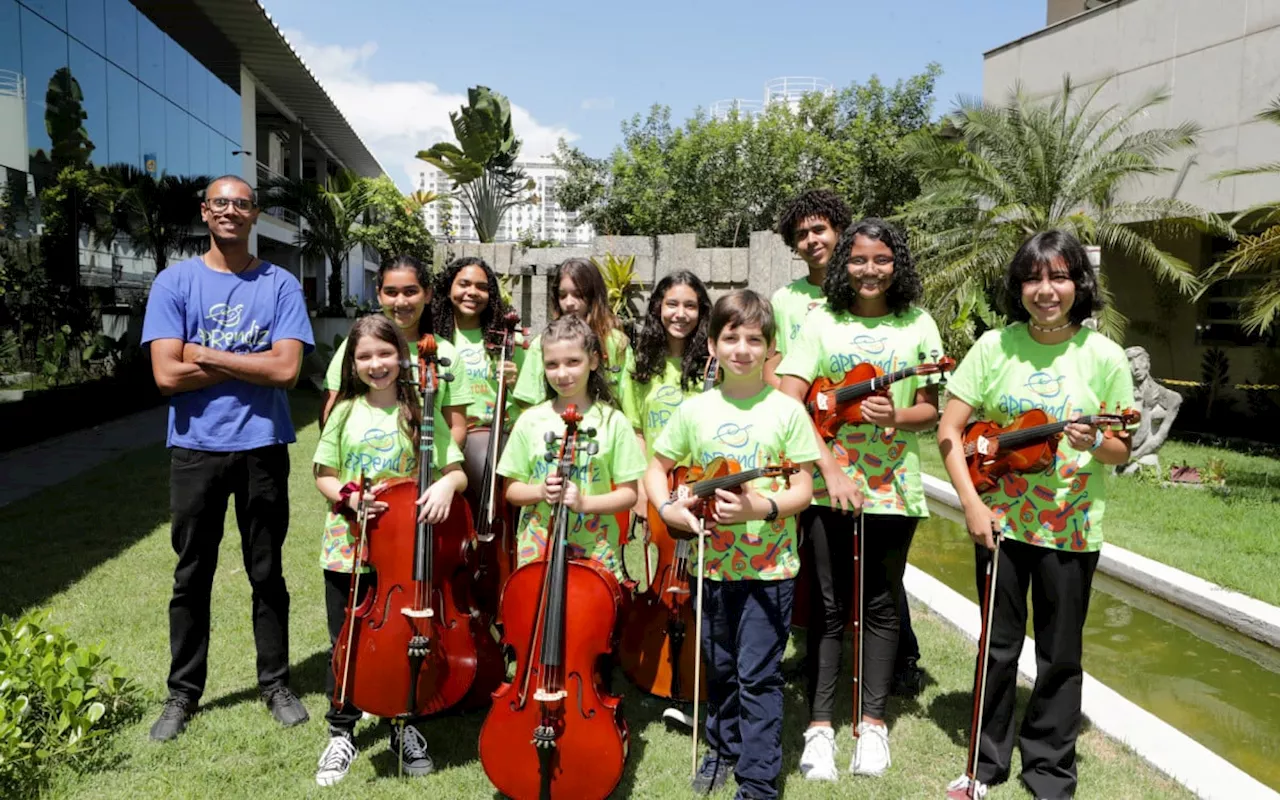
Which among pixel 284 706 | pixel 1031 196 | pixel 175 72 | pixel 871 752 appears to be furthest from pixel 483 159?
pixel 871 752

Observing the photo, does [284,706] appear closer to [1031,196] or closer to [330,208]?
[1031,196]

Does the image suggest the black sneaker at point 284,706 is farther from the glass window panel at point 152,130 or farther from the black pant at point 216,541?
the glass window panel at point 152,130

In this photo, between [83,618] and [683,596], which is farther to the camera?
[83,618]

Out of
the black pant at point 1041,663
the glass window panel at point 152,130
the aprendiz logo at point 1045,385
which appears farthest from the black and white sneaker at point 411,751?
the glass window panel at point 152,130

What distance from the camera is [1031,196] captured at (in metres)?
13.7

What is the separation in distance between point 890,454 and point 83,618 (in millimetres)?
4078

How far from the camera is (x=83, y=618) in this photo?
15.6 ft

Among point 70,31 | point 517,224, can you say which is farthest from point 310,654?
point 517,224

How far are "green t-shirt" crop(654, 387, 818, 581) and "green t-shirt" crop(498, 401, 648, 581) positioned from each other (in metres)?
0.28

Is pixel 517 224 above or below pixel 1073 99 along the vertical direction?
above

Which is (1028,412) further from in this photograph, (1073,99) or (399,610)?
(1073,99)

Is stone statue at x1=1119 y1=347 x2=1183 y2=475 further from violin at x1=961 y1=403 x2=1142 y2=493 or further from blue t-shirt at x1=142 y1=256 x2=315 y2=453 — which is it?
blue t-shirt at x1=142 y1=256 x2=315 y2=453

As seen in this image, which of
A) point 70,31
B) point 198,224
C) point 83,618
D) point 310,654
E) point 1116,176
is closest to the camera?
point 310,654

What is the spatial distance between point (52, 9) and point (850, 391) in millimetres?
11605
